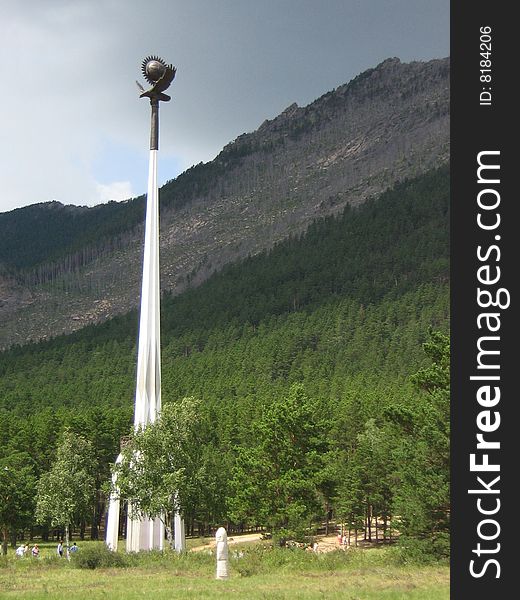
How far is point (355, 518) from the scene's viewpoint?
45188mm

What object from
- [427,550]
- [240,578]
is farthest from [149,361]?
[240,578]

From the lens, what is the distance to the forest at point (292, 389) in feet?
102

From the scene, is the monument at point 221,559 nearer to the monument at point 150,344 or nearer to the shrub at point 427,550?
the shrub at point 427,550

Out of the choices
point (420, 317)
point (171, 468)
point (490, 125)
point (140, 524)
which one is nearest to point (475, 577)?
point (490, 125)

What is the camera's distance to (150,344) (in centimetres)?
3450

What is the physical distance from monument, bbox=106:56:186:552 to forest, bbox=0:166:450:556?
4.47 ft

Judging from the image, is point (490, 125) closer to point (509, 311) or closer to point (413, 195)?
point (509, 311)

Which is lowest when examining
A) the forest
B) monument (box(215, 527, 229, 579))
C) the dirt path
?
the dirt path

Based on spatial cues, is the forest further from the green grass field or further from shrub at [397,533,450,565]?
the green grass field

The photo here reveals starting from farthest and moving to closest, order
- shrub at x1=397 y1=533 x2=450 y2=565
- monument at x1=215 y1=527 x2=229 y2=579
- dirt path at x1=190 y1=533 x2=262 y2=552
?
dirt path at x1=190 y1=533 x2=262 y2=552
shrub at x1=397 y1=533 x2=450 y2=565
monument at x1=215 y1=527 x2=229 y2=579

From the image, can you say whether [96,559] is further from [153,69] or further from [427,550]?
[153,69]

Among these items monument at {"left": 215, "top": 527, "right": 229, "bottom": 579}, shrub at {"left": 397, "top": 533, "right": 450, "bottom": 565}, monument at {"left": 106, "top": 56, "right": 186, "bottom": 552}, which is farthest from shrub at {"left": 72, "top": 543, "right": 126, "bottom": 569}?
shrub at {"left": 397, "top": 533, "right": 450, "bottom": 565}

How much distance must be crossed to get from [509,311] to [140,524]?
23.7 metres

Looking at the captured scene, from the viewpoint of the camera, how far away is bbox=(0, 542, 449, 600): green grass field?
16.4 metres
